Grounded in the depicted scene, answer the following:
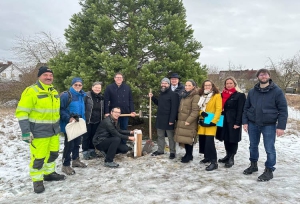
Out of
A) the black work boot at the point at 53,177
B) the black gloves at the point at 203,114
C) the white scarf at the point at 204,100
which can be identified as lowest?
the black work boot at the point at 53,177

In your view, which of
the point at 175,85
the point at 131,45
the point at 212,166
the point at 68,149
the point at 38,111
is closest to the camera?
the point at 38,111

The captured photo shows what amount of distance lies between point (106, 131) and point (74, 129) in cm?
94

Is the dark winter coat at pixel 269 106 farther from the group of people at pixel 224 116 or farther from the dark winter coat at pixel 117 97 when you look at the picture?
the dark winter coat at pixel 117 97

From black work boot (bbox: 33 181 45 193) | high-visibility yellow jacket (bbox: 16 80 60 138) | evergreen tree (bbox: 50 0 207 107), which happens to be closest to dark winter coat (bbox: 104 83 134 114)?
evergreen tree (bbox: 50 0 207 107)

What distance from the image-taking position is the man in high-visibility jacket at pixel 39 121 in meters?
3.66

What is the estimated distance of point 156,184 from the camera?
4117 millimetres

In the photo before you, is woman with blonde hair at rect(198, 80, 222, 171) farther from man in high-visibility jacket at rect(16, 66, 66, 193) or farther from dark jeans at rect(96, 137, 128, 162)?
man in high-visibility jacket at rect(16, 66, 66, 193)

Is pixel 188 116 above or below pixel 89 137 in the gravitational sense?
above

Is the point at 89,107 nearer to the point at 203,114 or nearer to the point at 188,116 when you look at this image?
the point at 188,116

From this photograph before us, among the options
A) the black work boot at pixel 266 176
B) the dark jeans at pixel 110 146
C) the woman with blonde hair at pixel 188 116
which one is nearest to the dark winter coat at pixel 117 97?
the dark jeans at pixel 110 146

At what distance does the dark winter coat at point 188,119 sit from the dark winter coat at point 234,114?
626 millimetres

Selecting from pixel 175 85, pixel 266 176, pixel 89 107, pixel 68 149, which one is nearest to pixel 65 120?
pixel 68 149

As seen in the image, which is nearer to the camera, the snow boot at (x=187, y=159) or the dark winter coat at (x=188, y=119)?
the dark winter coat at (x=188, y=119)

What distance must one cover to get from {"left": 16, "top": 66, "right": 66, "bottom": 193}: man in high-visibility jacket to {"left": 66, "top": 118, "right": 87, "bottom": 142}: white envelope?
0.99 ft
